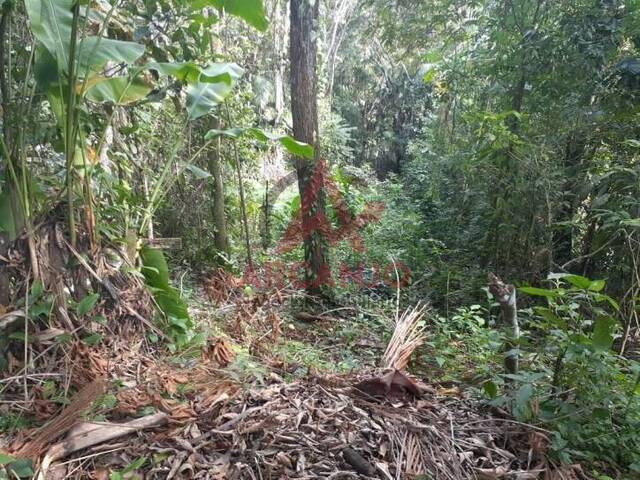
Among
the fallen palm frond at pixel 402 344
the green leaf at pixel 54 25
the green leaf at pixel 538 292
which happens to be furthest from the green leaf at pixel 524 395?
the green leaf at pixel 54 25

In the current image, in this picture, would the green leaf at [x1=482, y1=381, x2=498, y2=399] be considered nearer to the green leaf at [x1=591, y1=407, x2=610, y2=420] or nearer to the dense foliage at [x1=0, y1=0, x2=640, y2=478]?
the dense foliage at [x1=0, y1=0, x2=640, y2=478]

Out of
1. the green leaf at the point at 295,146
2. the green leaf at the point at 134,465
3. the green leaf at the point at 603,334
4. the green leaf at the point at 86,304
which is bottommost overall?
the green leaf at the point at 134,465

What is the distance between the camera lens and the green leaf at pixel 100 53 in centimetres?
239

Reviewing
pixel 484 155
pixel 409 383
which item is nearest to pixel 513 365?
pixel 409 383

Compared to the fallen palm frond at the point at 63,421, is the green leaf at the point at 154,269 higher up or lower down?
higher up

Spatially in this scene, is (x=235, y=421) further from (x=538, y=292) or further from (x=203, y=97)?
(x=203, y=97)

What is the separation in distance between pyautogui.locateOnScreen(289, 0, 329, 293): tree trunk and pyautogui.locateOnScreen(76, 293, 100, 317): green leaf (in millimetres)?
2574

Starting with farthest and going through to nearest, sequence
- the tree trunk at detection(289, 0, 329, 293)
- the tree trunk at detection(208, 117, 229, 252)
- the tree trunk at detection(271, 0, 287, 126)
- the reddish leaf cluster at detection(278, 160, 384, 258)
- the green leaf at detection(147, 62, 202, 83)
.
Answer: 1. the tree trunk at detection(271, 0, 287, 126)
2. the tree trunk at detection(208, 117, 229, 252)
3. the reddish leaf cluster at detection(278, 160, 384, 258)
4. the tree trunk at detection(289, 0, 329, 293)
5. the green leaf at detection(147, 62, 202, 83)

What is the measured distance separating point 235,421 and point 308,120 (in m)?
3.31

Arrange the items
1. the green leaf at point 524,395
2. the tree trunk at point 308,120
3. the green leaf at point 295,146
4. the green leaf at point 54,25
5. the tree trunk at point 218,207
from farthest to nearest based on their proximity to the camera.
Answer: the tree trunk at point 218,207 → the tree trunk at point 308,120 → the green leaf at point 295,146 → the green leaf at point 54,25 → the green leaf at point 524,395

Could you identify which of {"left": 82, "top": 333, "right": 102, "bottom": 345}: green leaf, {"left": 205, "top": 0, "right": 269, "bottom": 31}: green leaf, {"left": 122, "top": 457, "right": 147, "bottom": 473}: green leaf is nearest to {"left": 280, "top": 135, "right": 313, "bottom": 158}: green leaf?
{"left": 205, "top": 0, "right": 269, "bottom": 31}: green leaf

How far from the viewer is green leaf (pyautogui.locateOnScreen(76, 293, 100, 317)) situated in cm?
234
